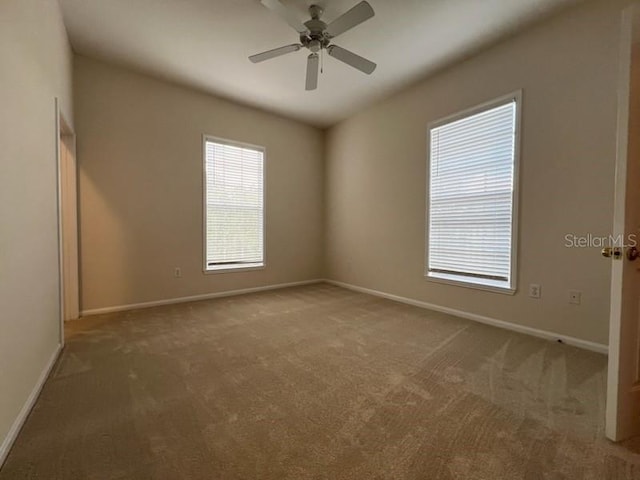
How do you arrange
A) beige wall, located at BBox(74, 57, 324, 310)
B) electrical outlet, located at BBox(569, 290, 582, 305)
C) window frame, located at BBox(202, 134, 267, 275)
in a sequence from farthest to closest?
window frame, located at BBox(202, 134, 267, 275) → beige wall, located at BBox(74, 57, 324, 310) → electrical outlet, located at BBox(569, 290, 582, 305)

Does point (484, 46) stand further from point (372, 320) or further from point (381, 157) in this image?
point (372, 320)

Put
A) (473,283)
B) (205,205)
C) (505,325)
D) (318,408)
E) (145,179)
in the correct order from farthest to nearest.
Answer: (205,205), (145,179), (473,283), (505,325), (318,408)

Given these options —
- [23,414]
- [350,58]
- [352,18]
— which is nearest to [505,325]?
[350,58]

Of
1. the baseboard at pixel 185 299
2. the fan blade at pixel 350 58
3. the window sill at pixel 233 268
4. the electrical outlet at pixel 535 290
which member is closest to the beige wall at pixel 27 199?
the baseboard at pixel 185 299

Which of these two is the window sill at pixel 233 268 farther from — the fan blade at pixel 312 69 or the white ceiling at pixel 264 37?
the fan blade at pixel 312 69

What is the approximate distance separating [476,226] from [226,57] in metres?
3.38

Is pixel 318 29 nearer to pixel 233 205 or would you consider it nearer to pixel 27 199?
pixel 27 199

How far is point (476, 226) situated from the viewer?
3.32 m

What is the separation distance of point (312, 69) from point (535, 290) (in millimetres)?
3058

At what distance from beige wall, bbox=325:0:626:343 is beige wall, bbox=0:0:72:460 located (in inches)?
147

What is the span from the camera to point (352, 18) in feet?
7.39

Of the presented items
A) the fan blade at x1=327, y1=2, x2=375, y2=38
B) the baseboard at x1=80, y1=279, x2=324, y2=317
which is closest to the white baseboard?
the baseboard at x1=80, y1=279, x2=324, y2=317

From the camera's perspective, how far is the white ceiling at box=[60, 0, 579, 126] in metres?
2.52

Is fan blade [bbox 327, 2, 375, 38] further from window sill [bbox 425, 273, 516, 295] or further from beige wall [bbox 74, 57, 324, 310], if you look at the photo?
window sill [bbox 425, 273, 516, 295]
